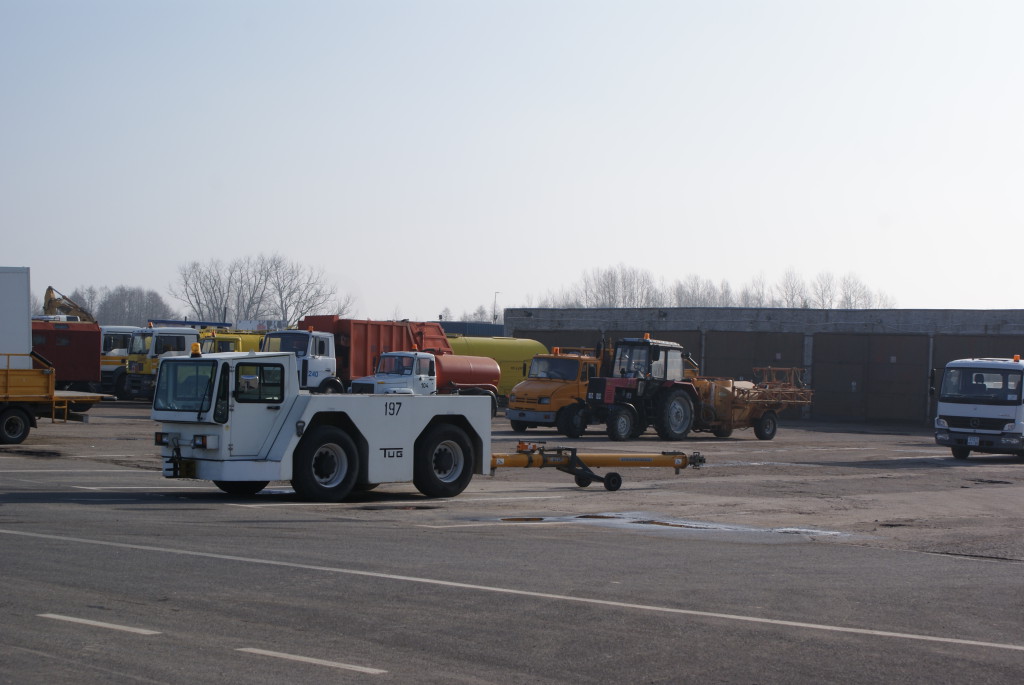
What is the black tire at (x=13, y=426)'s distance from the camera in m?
24.1

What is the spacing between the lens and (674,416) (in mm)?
32375

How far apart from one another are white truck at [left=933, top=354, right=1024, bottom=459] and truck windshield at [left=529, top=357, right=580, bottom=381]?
10.1 m

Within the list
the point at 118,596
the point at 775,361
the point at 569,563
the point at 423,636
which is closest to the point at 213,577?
the point at 118,596

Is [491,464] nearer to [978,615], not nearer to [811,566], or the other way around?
[811,566]

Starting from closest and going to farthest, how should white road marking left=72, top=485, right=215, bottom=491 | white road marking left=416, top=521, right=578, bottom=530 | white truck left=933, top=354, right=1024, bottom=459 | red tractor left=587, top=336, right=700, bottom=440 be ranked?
white road marking left=416, top=521, right=578, bottom=530, white road marking left=72, top=485, right=215, bottom=491, white truck left=933, top=354, right=1024, bottom=459, red tractor left=587, top=336, right=700, bottom=440

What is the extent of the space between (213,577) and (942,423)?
78.1 ft

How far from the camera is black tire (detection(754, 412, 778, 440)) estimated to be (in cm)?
3453

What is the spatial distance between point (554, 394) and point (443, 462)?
15450 mm

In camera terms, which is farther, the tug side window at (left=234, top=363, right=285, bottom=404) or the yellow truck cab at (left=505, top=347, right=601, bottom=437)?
the yellow truck cab at (left=505, top=347, right=601, bottom=437)

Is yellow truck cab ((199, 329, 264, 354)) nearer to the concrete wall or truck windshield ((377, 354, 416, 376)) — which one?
truck windshield ((377, 354, 416, 376))

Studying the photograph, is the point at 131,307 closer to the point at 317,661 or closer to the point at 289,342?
the point at 289,342

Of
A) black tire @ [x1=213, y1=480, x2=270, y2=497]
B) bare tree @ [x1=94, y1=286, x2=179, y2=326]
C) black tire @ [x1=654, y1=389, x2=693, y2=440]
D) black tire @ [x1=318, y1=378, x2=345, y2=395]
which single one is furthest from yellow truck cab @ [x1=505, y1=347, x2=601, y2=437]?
bare tree @ [x1=94, y1=286, x2=179, y2=326]

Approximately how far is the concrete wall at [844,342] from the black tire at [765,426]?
12.3 m

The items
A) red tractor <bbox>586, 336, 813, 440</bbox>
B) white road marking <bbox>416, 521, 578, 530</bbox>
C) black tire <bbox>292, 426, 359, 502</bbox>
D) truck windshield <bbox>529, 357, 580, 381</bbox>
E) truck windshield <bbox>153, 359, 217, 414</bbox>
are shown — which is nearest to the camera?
white road marking <bbox>416, 521, 578, 530</bbox>
